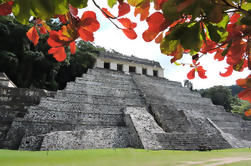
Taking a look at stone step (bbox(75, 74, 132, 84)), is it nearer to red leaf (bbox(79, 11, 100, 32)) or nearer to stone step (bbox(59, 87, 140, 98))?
stone step (bbox(59, 87, 140, 98))

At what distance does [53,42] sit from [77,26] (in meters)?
0.13

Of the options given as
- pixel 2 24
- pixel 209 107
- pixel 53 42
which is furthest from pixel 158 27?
pixel 2 24

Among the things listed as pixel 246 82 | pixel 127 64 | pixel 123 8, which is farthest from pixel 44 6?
pixel 127 64

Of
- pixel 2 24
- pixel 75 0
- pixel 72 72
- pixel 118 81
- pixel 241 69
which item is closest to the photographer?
pixel 75 0

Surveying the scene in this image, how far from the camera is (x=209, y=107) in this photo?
13867 millimetres

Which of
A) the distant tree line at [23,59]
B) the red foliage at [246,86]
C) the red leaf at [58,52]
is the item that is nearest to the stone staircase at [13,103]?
the distant tree line at [23,59]

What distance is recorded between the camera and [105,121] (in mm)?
8812

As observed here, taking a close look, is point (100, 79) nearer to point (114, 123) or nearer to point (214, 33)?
point (114, 123)

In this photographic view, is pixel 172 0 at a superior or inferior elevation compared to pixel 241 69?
superior

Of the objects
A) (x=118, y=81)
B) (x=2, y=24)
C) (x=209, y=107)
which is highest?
(x=2, y=24)

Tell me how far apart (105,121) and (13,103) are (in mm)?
4585

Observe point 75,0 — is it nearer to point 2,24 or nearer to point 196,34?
point 196,34

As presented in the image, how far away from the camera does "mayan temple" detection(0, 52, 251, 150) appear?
6930 mm

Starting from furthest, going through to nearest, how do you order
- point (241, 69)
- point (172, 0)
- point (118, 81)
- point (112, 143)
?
1. point (118, 81)
2. point (112, 143)
3. point (241, 69)
4. point (172, 0)
